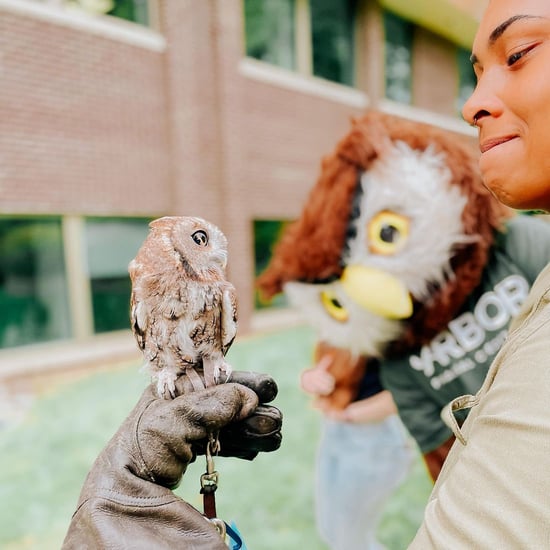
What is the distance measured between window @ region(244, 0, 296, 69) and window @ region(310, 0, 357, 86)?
0.39 metres

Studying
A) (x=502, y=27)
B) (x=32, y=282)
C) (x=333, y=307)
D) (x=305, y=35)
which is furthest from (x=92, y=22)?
(x=502, y=27)

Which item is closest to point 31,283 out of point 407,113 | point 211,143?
point 211,143

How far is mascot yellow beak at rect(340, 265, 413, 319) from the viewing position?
1730mm

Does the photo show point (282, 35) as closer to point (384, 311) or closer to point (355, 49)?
point (355, 49)

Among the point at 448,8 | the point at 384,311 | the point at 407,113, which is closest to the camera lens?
the point at 384,311

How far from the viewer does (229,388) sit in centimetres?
89

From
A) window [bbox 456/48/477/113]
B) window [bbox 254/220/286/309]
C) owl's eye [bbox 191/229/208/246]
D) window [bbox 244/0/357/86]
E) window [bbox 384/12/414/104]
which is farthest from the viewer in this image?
window [bbox 456/48/477/113]

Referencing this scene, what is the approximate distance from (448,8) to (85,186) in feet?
17.0

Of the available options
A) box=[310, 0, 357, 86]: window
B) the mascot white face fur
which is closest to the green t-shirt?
the mascot white face fur

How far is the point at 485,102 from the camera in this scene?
0.75m

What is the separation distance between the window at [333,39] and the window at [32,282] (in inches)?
150

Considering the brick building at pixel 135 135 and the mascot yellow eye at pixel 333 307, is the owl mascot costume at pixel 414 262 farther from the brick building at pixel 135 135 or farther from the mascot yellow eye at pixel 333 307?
the brick building at pixel 135 135

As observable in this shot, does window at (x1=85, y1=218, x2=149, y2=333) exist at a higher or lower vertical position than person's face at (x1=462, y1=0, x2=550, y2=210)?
lower

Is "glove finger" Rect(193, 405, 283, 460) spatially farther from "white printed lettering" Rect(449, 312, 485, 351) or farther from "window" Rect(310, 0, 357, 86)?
"window" Rect(310, 0, 357, 86)
